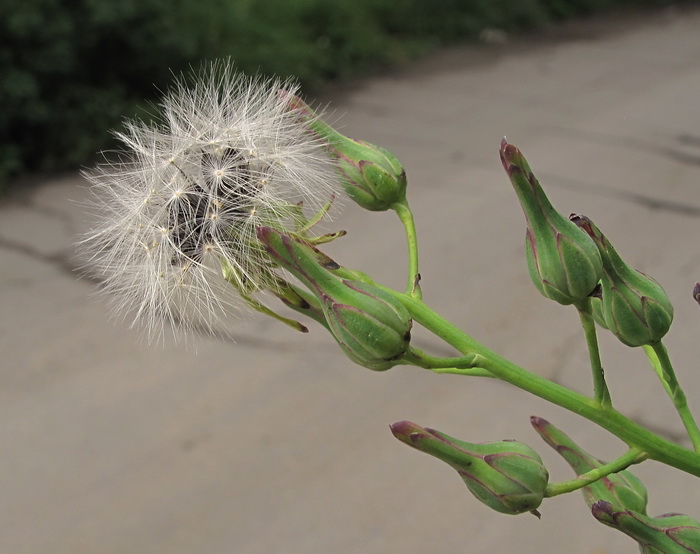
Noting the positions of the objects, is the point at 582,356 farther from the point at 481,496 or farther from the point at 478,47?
the point at 478,47

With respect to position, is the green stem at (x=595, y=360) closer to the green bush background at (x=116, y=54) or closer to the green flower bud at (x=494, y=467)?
the green flower bud at (x=494, y=467)

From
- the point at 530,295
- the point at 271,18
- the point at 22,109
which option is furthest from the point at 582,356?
the point at 271,18

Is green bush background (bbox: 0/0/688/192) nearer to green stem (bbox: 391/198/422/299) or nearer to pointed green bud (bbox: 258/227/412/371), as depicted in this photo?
green stem (bbox: 391/198/422/299)

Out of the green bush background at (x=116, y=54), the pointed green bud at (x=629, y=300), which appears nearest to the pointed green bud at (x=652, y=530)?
the pointed green bud at (x=629, y=300)

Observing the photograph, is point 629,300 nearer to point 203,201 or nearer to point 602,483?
point 602,483

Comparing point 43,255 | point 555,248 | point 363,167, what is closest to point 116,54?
point 43,255

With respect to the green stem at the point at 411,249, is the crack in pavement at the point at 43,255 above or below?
below
